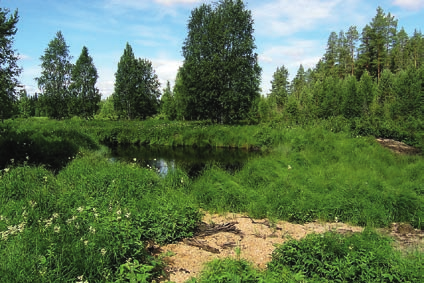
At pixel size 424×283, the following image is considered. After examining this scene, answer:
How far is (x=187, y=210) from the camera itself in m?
7.23

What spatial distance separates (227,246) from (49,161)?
12007 millimetres

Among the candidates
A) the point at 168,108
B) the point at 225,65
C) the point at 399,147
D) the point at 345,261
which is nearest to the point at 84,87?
the point at 168,108

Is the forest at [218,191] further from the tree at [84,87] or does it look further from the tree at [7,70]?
the tree at [84,87]

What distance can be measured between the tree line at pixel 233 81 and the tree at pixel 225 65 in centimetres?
11

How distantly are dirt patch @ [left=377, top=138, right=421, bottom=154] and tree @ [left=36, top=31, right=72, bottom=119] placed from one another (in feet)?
149

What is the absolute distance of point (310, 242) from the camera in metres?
5.35

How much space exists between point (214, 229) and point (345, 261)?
3.20 meters

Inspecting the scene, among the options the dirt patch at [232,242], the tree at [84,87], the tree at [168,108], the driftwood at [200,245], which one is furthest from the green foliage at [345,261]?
the tree at [168,108]

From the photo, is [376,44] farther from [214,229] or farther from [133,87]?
[214,229]

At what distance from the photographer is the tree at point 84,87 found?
49469mm

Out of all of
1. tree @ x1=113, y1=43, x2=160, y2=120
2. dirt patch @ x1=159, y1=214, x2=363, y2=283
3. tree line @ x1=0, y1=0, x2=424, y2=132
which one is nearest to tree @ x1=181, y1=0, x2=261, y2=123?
tree line @ x1=0, y1=0, x2=424, y2=132

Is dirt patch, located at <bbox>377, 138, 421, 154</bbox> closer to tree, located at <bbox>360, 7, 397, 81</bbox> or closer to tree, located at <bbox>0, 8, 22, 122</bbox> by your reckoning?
tree, located at <bbox>0, 8, 22, 122</bbox>

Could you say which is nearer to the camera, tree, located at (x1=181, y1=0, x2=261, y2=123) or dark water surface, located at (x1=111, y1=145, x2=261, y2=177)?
dark water surface, located at (x1=111, y1=145, x2=261, y2=177)

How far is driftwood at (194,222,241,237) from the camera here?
23.0 feet
